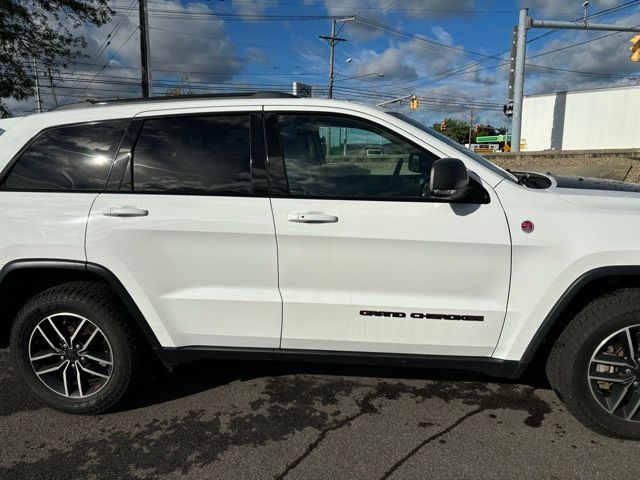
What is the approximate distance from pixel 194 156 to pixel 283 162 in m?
0.55

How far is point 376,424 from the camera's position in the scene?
2.80 metres

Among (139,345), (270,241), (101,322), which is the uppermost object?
(270,241)

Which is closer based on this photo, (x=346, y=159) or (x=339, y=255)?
(x=339, y=255)

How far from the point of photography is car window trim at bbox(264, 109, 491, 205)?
8.36ft

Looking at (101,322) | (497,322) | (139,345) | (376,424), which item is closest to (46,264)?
(101,322)

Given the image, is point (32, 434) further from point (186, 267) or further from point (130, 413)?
point (186, 267)

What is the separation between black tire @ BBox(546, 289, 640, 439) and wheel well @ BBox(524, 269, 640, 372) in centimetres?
5

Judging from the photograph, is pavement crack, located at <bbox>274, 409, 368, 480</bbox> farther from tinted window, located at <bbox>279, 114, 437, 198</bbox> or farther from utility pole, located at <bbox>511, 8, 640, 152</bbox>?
utility pole, located at <bbox>511, 8, 640, 152</bbox>

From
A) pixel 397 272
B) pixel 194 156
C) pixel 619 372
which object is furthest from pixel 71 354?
pixel 619 372

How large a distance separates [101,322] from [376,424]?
5.86 feet

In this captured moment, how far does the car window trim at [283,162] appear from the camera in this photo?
100 inches

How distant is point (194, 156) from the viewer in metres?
2.76

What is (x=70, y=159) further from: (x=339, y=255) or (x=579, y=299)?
(x=579, y=299)

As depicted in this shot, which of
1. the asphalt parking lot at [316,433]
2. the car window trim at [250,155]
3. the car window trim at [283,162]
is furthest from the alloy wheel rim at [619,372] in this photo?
the car window trim at [250,155]
